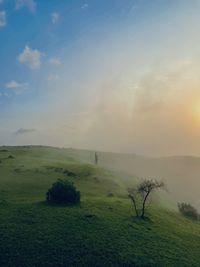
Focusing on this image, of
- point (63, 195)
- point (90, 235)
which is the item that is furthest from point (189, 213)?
point (90, 235)

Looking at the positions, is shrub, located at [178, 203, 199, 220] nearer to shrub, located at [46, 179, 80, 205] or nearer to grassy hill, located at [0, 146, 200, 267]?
grassy hill, located at [0, 146, 200, 267]

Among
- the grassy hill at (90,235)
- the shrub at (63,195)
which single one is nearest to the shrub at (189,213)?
the grassy hill at (90,235)

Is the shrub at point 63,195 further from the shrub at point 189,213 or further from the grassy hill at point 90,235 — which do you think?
the shrub at point 189,213

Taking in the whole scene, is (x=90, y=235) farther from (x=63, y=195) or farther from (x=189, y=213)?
(x=189, y=213)

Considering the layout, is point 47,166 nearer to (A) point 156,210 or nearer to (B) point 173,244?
(A) point 156,210

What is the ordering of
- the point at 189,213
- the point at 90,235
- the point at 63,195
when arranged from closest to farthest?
the point at 90,235 < the point at 63,195 < the point at 189,213

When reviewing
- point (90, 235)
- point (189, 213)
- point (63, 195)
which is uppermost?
point (63, 195)

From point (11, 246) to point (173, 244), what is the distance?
2384 cm

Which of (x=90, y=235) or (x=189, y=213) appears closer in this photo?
(x=90, y=235)

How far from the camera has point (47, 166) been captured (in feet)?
374

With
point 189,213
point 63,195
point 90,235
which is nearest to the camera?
point 90,235

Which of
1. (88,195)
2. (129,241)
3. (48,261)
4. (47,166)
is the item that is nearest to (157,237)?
(129,241)

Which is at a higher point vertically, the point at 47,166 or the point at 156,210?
the point at 47,166

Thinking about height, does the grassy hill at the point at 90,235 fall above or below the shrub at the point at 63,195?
below
